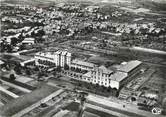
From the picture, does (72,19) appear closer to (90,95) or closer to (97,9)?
(97,9)

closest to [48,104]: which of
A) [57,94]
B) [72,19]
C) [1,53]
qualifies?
[57,94]

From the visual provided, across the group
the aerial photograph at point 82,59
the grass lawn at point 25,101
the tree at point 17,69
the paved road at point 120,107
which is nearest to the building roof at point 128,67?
the aerial photograph at point 82,59

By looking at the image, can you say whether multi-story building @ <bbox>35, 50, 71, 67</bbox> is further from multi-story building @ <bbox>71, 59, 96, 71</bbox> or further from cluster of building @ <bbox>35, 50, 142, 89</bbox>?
multi-story building @ <bbox>71, 59, 96, 71</bbox>

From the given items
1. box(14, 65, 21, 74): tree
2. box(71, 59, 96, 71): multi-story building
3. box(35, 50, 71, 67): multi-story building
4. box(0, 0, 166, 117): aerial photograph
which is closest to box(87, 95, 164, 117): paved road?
box(0, 0, 166, 117): aerial photograph

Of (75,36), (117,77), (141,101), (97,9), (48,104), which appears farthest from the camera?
(97,9)

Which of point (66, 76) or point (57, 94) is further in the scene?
point (66, 76)

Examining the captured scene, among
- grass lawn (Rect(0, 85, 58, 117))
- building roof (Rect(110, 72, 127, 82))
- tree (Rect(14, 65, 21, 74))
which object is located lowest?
grass lawn (Rect(0, 85, 58, 117))

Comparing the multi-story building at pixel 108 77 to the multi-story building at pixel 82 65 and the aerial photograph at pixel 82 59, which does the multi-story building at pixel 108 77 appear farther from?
the multi-story building at pixel 82 65
